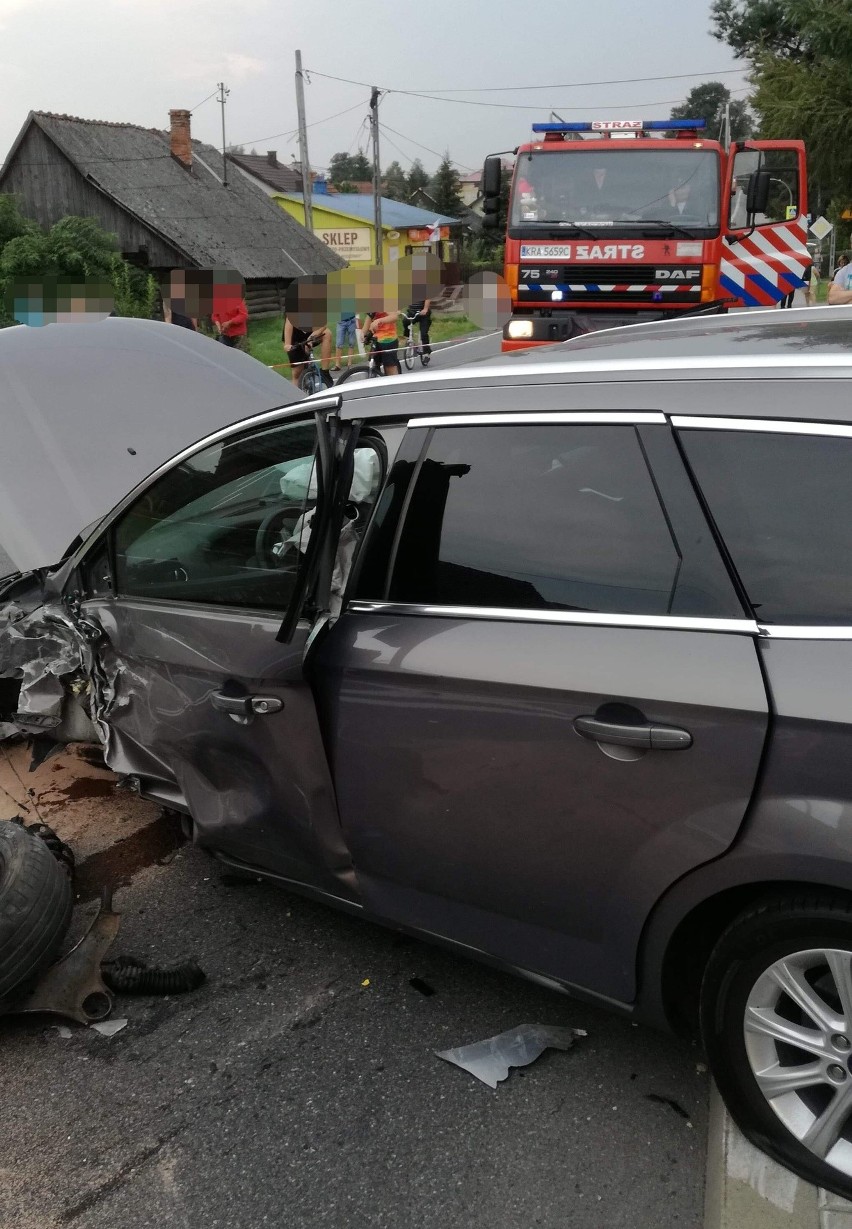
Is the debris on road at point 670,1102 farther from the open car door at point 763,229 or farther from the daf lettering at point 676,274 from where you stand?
the open car door at point 763,229

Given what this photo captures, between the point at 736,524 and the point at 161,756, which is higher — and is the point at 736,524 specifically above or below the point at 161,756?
above

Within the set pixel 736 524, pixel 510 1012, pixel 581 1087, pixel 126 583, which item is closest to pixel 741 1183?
pixel 581 1087

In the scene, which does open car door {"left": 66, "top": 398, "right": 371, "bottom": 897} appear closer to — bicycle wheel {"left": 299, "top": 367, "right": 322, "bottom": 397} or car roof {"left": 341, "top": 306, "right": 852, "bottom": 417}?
car roof {"left": 341, "top": 306, "right": 852, "bottom": 417}

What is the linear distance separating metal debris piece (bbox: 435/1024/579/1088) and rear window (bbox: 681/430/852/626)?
4.55ft

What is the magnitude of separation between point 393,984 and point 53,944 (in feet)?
3.24

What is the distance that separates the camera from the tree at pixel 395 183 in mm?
109881

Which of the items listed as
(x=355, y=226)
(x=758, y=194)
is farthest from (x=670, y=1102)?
(x=355, y=226)

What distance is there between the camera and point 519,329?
10539mm

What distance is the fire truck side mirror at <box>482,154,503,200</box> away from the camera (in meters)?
11.6

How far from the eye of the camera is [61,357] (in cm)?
498

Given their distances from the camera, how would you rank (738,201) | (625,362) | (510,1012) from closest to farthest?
(625,362) → (510,1012) → (738,201)

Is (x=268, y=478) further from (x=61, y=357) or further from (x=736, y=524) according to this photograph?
(x=61, y=357)

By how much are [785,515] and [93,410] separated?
3.74 m

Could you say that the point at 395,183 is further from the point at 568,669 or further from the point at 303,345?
the point at 568,669
